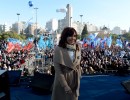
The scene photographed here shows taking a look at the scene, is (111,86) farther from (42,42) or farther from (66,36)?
(42,42)

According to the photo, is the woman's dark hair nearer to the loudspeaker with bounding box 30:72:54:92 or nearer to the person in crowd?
the person in crowd

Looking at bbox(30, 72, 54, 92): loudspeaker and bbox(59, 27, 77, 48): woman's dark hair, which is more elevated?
bbox(59, 27, 77, 48): woman's dark hair

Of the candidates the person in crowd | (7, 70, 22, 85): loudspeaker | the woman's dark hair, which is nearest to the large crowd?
(7, 70, 22, 85): loudspeaker

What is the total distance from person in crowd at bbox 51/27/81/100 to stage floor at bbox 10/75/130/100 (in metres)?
1.31

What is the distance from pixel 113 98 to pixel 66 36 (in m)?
1.86

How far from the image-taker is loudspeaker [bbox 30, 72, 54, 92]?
5.15 metres

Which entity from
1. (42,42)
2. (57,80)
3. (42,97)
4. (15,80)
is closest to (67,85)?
(57,80)

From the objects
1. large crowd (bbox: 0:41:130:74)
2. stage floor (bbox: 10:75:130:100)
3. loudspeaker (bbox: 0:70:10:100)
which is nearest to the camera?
loudspeaker (bbox: 0:70:10:100)

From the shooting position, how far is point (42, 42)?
36.0 metres

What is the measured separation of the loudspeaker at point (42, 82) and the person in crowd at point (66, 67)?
4.67ft

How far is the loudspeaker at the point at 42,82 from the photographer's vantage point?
515 centimetres

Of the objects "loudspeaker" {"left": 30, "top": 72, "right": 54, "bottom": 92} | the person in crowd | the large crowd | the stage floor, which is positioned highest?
the person in crowd

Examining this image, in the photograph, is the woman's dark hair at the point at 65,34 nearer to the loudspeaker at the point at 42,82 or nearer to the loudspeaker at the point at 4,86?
the loudspeaker at the point at 4,86

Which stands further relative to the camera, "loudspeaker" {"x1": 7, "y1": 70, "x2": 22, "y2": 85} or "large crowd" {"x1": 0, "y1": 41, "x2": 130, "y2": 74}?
"large crowd" {"x1": 0, "y1": 41, "x2": 130, "y2": 74}
